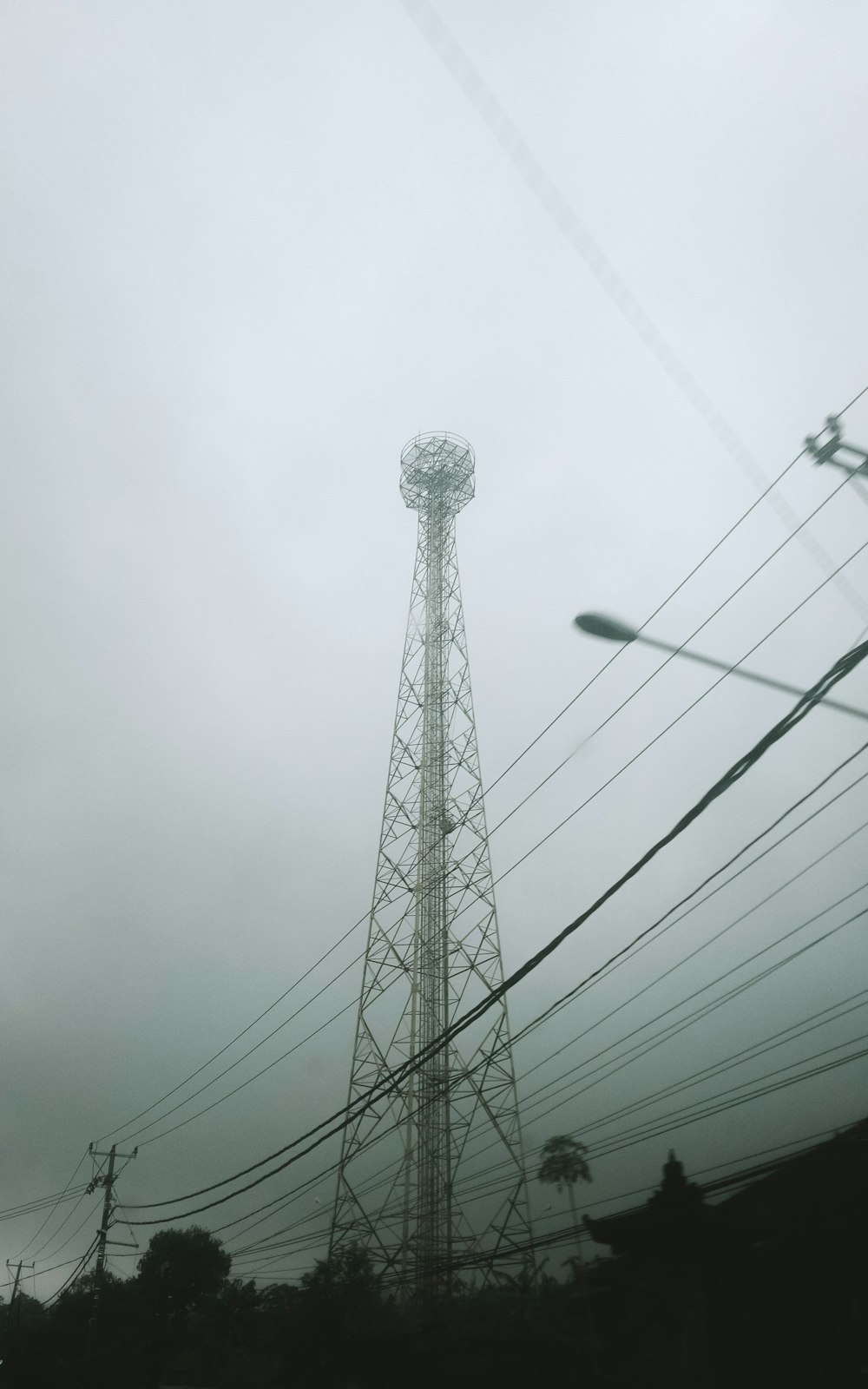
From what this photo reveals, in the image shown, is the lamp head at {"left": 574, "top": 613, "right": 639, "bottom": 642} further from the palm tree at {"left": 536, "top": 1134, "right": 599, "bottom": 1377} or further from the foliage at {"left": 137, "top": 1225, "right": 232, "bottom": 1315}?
the foliage at {"left": 137, "top": 1225, "right": 232, "bottom": 1315}

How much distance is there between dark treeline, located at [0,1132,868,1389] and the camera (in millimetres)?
13102

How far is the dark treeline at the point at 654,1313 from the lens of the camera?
1310cm

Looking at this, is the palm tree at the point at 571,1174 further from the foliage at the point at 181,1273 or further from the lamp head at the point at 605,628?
the foliage at the point at 181,1273

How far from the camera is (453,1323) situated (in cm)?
1864

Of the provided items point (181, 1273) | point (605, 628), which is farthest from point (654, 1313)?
point (181, 1273)

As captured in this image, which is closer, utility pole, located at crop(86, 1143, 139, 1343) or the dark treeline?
the dark treeline

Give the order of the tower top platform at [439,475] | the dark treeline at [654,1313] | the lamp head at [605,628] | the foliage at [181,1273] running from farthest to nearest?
the foliage at [181,1273] < the tower top platform at [439,475] < the dark treeline at [654,1313] < the lamp head at [605,628]

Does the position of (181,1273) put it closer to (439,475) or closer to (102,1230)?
(102,1230)

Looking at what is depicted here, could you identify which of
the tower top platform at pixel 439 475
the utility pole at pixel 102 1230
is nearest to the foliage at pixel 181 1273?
the utility pole at pixel 102 1230

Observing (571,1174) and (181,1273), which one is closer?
(571,1174)

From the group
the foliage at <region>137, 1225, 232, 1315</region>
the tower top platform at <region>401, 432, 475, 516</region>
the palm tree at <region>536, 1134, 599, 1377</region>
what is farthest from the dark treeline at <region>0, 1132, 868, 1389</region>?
Result: the foliage at <region>137, 1225, 232, 1315</region>

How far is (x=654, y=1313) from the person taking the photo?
50.8ft

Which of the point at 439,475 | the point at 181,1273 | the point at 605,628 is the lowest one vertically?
the point at 181,1273

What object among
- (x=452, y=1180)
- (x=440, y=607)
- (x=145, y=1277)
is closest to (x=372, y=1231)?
(x=452, y=1180)
